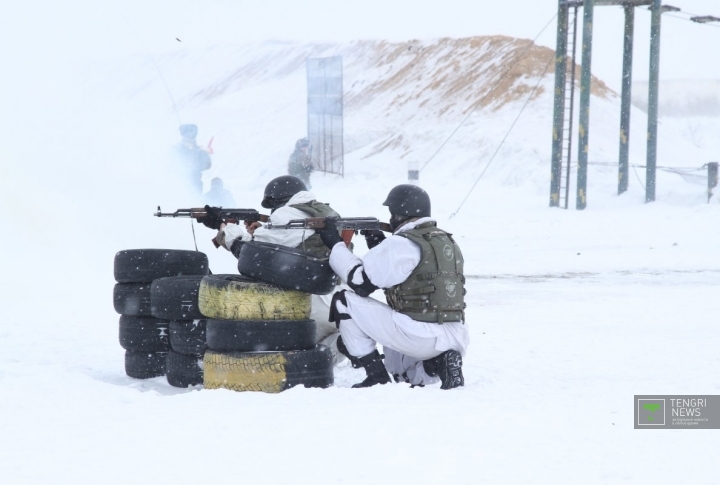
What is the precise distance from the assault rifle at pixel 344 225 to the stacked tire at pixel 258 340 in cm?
44

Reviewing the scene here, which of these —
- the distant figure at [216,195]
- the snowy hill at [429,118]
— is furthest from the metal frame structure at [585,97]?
the distant figure at [216,195]

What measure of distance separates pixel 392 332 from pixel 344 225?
81cm

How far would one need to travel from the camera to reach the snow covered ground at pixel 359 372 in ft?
13.6

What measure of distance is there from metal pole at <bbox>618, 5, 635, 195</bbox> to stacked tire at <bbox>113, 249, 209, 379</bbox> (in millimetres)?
19722

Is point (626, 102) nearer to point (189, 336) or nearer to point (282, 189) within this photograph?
point (282, 189)

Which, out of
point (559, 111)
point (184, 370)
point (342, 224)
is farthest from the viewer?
point (559, 111)

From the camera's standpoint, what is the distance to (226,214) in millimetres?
7113

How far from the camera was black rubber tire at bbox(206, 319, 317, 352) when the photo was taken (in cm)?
586

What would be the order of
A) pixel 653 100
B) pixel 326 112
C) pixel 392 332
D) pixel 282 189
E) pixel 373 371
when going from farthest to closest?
pixel 326 112 → pixel 653 100 → pixel 282 189 → pixel 373 371 → pixel 392 332

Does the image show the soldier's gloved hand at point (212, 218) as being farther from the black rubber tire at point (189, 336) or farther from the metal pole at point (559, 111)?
the metal pole at point (559, 111)

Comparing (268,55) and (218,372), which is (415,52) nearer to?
(268,55)

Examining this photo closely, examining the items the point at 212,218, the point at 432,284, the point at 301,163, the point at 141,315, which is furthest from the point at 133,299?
the point at 301,163

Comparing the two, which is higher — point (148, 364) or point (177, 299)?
point (177, 299)

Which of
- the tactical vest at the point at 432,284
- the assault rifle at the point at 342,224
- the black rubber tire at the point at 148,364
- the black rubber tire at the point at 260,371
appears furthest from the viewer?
the black rubber tire at the point at 148,364
